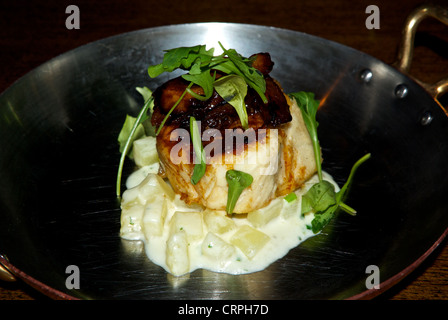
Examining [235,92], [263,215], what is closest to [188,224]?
[263,215]

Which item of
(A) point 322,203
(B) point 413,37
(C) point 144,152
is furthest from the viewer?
(B) point 413,37

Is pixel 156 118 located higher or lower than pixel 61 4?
lower

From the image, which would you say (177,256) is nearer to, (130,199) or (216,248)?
(216,248)

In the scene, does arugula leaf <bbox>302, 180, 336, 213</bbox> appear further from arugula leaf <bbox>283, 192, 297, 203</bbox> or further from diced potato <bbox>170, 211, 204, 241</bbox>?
diced potato <bbox>170, 211, 204, 241</bbox>

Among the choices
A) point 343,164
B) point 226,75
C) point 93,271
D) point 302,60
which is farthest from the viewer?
point 302,60

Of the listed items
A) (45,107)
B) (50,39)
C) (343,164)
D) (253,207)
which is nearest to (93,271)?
(253,207)

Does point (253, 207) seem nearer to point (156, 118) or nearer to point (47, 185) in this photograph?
point (156, 118)
